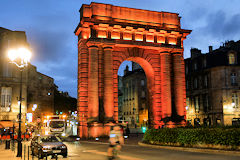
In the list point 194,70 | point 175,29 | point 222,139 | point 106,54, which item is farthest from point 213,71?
point 222,139

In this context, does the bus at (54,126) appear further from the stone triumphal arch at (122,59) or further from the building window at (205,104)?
the building window at (205,104)

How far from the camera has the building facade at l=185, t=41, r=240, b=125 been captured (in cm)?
5059

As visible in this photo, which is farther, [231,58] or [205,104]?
[205,104]

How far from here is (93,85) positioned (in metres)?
35.1

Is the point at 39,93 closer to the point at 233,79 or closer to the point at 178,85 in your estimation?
the point at 178,85

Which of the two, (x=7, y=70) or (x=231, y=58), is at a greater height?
(x=231, y=58)

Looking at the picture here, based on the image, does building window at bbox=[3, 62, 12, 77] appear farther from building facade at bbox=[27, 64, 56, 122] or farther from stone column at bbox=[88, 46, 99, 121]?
building facade at bbox=[27, 64, 56, 122]

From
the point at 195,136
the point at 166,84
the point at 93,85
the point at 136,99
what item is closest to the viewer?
the point at 195,136

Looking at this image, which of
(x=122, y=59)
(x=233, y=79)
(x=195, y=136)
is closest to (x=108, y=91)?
(x=122, y=59)

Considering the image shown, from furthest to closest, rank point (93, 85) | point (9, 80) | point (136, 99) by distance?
point (136, 99) < point (9, 80) < point (93, 85)

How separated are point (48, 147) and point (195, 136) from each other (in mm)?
10279

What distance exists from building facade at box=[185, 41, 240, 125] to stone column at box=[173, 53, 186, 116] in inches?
446

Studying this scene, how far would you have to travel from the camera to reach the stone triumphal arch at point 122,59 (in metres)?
35.4

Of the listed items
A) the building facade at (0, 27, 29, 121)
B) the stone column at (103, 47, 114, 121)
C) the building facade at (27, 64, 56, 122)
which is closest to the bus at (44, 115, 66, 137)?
the building facade at (0, 27, 29, 121)
